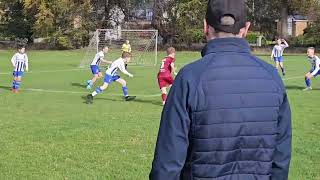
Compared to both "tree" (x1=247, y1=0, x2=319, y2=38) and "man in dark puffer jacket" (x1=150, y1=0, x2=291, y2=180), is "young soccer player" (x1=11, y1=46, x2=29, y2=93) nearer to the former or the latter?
"man in dark puffer jacket" (x1=150, y1=0, x2=291, y2=180)

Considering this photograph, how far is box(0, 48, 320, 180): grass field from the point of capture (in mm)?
7949

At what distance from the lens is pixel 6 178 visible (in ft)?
24.7

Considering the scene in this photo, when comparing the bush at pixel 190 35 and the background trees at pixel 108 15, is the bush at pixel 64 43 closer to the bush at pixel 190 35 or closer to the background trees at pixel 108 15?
the background trees at pixel 108 15

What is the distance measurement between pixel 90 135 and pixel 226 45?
7804 mm

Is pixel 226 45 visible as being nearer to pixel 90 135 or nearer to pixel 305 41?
pixel 90 135

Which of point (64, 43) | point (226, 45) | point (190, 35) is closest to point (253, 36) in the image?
point (190, 35)

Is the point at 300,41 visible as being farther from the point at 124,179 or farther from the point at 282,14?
the point at 124,179

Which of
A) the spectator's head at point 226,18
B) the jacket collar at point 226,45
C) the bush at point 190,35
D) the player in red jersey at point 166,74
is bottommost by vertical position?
the bush at point 190,35

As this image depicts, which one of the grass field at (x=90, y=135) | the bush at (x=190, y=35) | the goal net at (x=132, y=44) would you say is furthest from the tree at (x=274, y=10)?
the grass field at (x=90, y=135)

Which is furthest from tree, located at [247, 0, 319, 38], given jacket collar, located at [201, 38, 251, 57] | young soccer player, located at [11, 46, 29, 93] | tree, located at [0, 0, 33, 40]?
jacket collar, located at [201, 38, 251, 57]

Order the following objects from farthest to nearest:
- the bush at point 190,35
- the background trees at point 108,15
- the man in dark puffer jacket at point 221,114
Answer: the bush at point 190,35, the background trees at point 108,15, the man in dark puffer jacket at point 221,114

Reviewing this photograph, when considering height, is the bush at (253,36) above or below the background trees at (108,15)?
below

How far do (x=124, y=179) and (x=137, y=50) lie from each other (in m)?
33.8

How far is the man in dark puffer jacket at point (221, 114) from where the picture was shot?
9.73 ft
